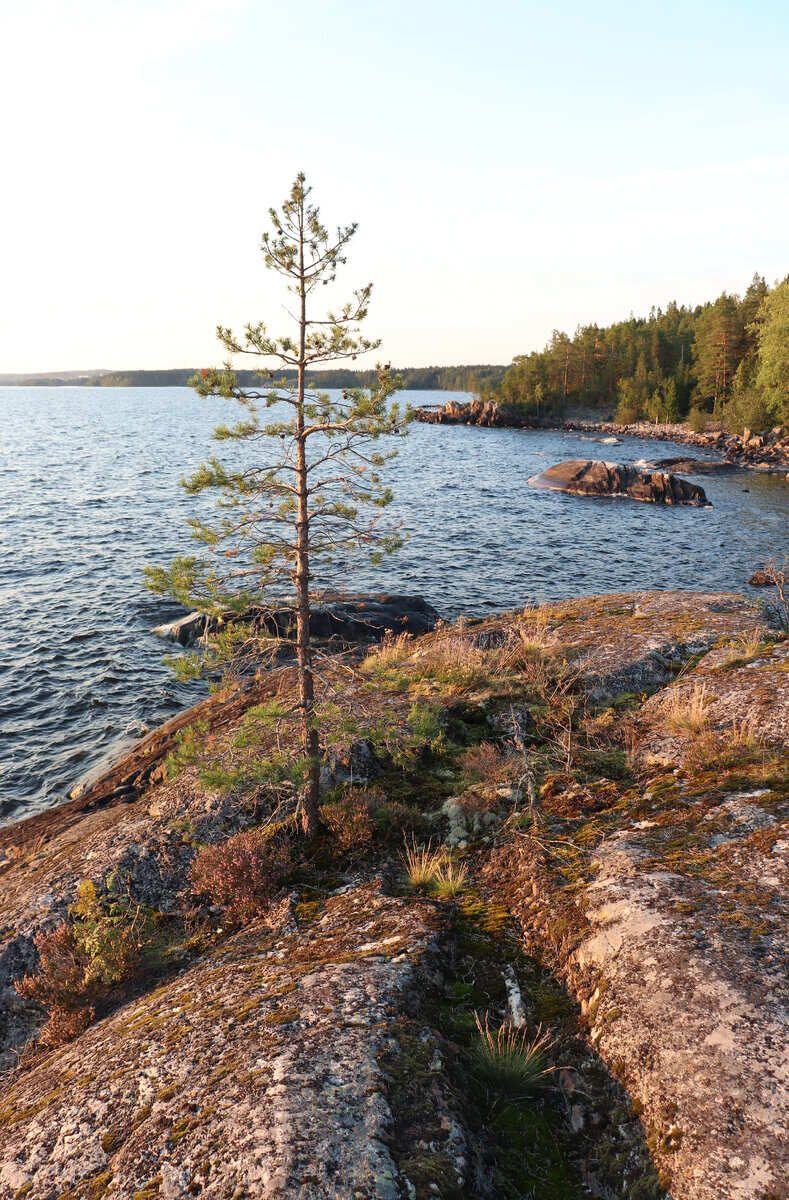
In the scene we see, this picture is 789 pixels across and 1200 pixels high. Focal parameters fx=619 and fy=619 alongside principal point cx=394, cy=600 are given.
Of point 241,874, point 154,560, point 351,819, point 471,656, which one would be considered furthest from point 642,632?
point 154,560

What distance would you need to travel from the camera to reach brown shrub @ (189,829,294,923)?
7332mm

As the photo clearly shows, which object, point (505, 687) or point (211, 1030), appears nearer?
point (211, 1030)

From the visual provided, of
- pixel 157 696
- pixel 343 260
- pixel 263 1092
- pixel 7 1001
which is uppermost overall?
pixel 343 260

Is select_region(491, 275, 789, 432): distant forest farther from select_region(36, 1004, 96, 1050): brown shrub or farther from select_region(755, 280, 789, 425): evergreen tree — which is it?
select_region(36, 1004, 96, 1050): brown shrub

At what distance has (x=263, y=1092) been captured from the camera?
4090mm

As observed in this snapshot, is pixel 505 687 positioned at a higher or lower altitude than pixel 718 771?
lower

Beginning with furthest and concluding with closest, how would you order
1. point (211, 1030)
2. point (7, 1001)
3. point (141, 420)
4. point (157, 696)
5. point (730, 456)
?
point (141, 420)
point (730, 456)
point (157, 696)
point (7, 1001)
point (211, 1030)

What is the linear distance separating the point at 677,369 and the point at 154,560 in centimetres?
9201

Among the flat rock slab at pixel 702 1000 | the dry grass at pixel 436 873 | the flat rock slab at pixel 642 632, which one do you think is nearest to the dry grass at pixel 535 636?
the flat rock slab at pixel 642 632

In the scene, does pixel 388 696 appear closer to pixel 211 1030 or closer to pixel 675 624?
pixel 675 624

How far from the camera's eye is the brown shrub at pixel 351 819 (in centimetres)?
824

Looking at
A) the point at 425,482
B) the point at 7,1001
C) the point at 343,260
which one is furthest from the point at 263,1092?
the point at 425,482

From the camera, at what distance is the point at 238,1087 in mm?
4199

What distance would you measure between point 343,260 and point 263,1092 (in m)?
7.84
